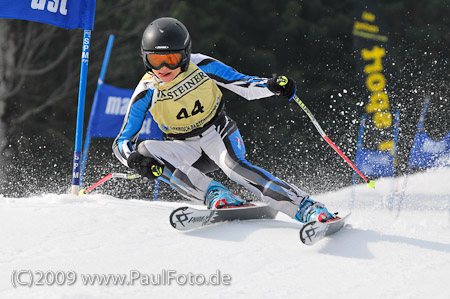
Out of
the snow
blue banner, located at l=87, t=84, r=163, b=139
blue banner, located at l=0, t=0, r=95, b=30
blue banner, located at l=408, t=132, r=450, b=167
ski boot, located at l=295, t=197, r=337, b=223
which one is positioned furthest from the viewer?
blue banner, located at l=87, t=84, r=163, b=139

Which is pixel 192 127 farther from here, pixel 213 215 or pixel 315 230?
pixel 315 230

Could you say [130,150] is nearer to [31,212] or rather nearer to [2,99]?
[31,212]

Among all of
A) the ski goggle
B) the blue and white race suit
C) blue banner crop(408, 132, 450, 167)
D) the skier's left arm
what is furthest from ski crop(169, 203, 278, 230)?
blue banner crop(408, 132, 450, 167)

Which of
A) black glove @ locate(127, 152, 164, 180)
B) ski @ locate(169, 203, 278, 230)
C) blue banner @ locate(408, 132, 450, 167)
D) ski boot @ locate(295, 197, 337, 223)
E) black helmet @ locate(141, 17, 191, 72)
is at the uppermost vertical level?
black helmet @ locate(141, 17, 191, 72)

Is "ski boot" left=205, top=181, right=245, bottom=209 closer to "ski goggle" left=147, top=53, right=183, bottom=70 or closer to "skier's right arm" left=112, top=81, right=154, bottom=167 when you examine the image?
"skier's right arm" left=112, top=81, right=154, bottom=167

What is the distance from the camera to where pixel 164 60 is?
3.35 m

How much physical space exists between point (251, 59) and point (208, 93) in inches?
438

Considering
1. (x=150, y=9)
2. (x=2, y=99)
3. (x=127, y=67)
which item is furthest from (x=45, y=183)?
(x=150, y=9)

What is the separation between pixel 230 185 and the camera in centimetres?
1328

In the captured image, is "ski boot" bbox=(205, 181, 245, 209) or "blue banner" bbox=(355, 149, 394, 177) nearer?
"ski boot" bbox=(205, 181, 245, 209)

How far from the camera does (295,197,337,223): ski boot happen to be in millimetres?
3248

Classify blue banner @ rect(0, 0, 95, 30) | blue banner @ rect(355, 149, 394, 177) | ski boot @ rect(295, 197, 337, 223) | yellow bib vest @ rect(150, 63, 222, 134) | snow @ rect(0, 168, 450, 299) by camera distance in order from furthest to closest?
blue banner @ rect(355, 149, 394, 177) → blue banner @ rect(0, 0, 95, 30) → yellow bib vest @ rect(150, 63, 222, 134) → ski boot @ rect(295, 197, 337, 223) → snow @ rect(0, 168, 450, 299)

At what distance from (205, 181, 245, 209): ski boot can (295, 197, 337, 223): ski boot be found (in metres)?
0.40

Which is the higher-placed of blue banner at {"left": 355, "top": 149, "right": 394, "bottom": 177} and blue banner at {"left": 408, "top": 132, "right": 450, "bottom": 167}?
blue banner at {"left": 408, "top": 132, "right": 450, "bottom": 167}
